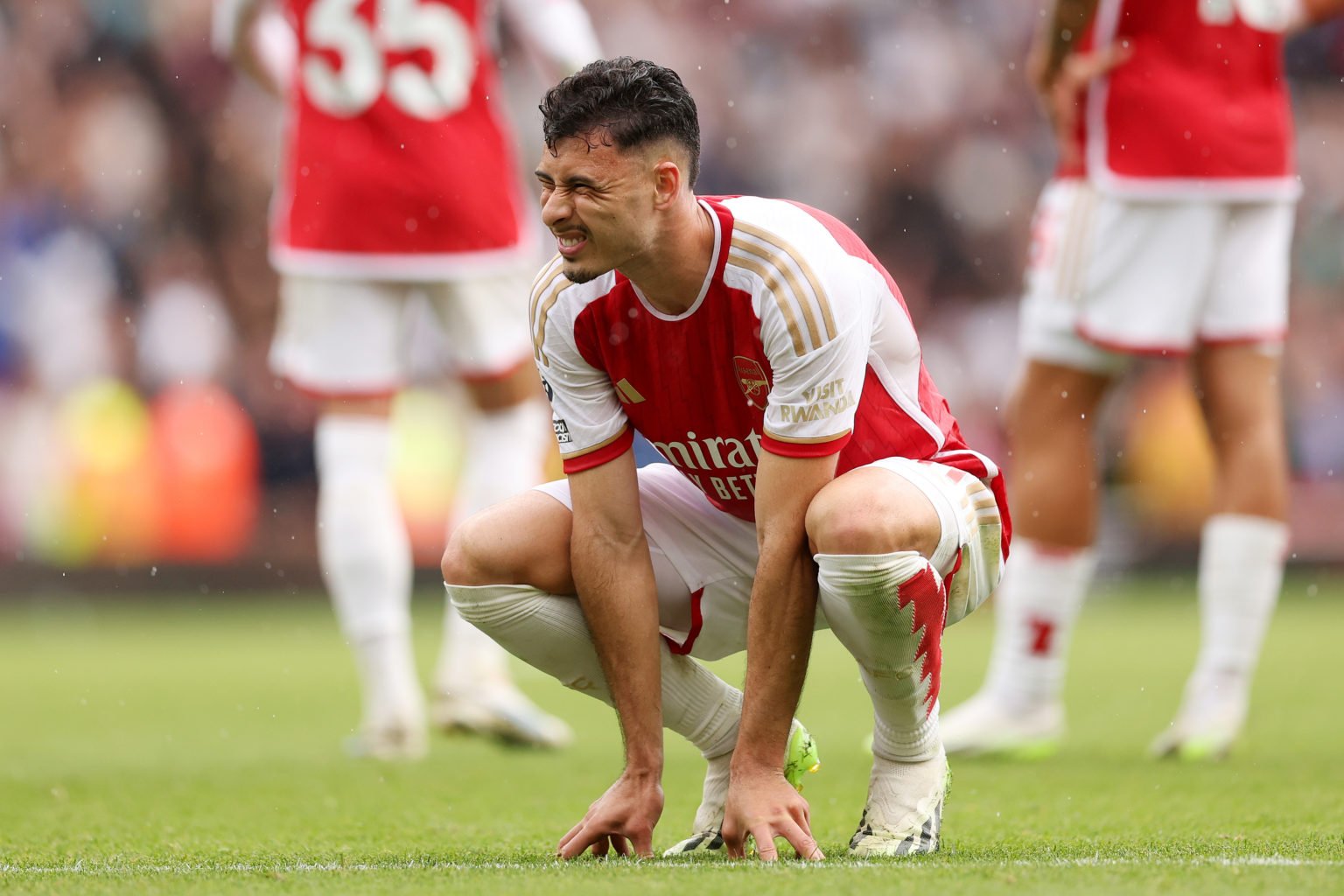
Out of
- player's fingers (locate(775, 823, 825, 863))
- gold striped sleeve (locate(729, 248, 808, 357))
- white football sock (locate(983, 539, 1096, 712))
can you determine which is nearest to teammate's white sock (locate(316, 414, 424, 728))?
white football sock (locate(983, 539, 1096, 712))

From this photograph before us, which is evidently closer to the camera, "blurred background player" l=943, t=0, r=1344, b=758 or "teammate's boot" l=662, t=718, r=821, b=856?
"teammate's boot" l=662, t=718, r=821, b=856

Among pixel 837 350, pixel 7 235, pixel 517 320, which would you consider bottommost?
pixel 7 235

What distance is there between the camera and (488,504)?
511 cm

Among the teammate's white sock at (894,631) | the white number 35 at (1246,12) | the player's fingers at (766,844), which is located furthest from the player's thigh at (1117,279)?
the player's fingers at (766,844)

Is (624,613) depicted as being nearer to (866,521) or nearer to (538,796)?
(866,521)

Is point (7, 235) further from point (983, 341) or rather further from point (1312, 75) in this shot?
point (1312, 75)

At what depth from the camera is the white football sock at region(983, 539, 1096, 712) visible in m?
4.82

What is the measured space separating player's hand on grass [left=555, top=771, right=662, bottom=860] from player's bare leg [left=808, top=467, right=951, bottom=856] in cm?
33

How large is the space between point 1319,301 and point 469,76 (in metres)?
9.71

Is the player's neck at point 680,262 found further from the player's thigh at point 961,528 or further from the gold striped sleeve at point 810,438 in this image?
A: the player's thigh at point 961,528

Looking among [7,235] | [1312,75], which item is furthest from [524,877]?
[1312,75]

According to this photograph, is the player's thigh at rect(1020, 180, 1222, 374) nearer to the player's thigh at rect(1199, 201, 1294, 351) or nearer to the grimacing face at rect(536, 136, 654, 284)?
the player's thigh at rect(1199, 201, 1294, 351)

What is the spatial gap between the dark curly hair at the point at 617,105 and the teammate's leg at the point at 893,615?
0.57 m

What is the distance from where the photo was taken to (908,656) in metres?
2.99
